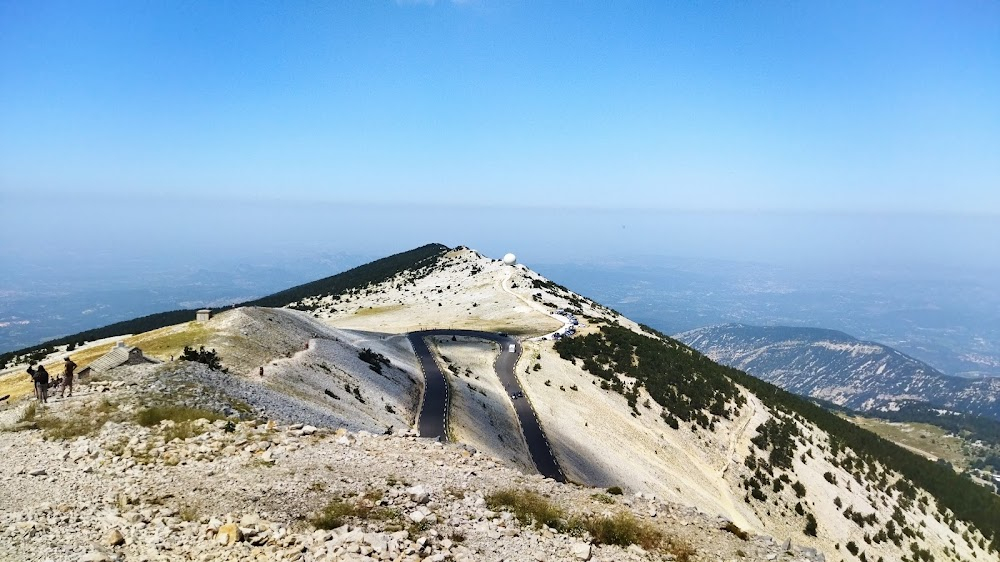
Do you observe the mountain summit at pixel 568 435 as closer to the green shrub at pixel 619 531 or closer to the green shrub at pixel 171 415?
the green shrub at pixel 619 531

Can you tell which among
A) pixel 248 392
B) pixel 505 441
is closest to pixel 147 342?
pixel 248 392

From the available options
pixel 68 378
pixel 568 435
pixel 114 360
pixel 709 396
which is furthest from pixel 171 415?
pixel 709 396

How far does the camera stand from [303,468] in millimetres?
13938

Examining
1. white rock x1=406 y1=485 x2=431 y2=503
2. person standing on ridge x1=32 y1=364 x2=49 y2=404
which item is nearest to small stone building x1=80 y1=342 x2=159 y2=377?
person standing on ridge x1=32 y1=364 x2=49 y2=404

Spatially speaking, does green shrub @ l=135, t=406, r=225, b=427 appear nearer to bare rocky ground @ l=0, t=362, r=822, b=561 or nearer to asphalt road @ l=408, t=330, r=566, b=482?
bare rocky ground @ l=0, t=362, r=822, b=561

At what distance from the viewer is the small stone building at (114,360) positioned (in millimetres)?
20703

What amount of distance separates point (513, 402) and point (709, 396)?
22086mm

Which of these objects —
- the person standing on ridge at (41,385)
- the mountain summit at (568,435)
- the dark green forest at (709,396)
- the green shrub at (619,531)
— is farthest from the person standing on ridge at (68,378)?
the dark green forest at (709,396)

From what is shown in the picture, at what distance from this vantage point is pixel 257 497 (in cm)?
1206

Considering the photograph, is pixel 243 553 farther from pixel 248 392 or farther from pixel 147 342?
pixel 147 342

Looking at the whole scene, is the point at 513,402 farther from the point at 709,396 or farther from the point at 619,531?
the point at 619,531

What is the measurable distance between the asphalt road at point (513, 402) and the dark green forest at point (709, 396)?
331 inches

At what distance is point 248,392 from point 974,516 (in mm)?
59152

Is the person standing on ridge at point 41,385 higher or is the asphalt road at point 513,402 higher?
the person standing on ridge at point 41,385
